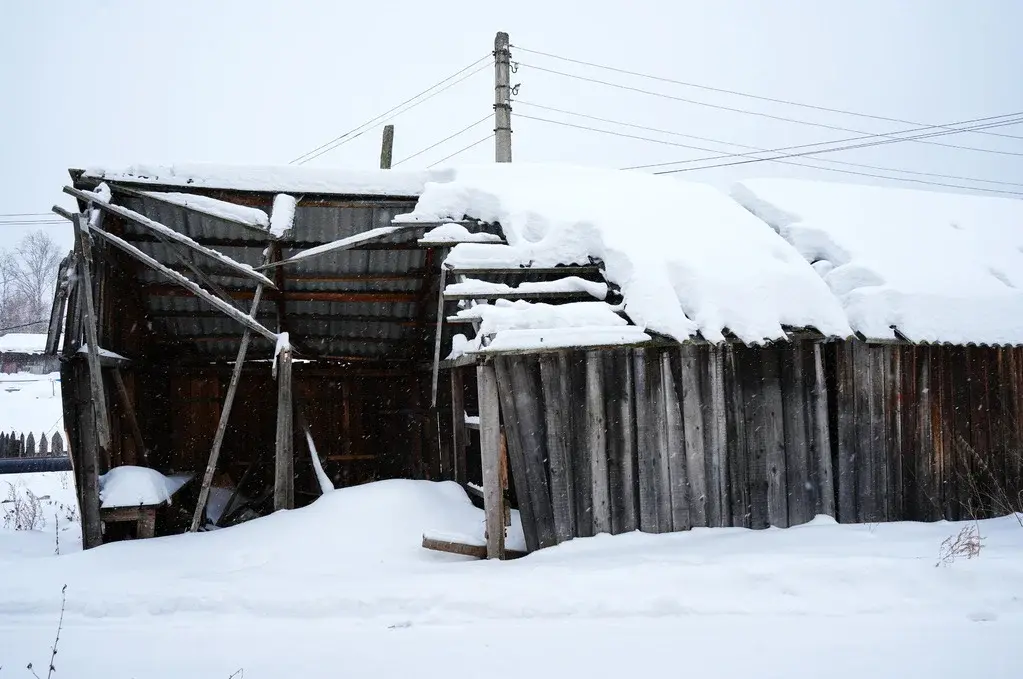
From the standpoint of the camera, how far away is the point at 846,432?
6926 mm

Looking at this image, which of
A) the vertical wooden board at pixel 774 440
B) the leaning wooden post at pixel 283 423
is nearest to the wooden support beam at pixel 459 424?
the leaning wooden post at pixel 283 423

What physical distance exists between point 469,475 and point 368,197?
451 centimetres

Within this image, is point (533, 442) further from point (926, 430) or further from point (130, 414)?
point (130, 414)

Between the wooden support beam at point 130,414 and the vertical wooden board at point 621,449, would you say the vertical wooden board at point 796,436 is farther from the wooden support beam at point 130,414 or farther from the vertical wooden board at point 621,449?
the wooden support beam at point 130,414

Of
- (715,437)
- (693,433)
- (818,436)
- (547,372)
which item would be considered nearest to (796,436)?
(818,436)

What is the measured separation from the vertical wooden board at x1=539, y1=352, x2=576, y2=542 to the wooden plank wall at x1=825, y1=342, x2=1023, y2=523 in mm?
3059

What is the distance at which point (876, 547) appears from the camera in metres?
5.72

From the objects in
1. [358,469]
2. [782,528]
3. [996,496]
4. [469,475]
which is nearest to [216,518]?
[358,469]

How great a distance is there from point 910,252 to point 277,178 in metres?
8.36

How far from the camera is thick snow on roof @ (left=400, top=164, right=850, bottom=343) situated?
6516 mm

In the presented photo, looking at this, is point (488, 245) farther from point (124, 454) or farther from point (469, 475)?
point (124, 454)

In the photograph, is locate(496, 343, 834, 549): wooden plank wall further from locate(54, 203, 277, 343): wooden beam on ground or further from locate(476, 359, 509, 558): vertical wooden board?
locate(54, 203, 277, 343): wooden beam on ground

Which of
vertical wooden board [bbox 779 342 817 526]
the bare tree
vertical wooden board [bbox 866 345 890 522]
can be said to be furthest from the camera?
the bare tree

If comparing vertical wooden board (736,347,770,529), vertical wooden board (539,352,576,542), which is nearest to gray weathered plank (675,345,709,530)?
vertical wooden board (736,347,770,529)
